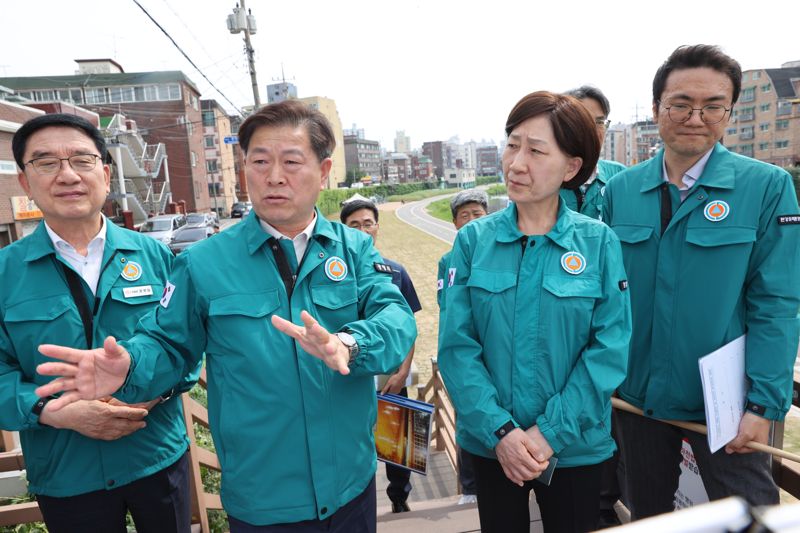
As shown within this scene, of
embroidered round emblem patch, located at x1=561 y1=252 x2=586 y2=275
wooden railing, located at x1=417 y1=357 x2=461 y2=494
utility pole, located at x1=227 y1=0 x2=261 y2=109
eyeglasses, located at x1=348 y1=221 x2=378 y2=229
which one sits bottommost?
wooden railing, located at x1=417 y1=357 x2=461 y2=494

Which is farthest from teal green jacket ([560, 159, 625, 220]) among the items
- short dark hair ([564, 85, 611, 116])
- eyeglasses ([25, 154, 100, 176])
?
eyeglasses ([25, 154, 100, 176])

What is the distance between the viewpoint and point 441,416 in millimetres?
4559

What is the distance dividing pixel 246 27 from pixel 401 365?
13.5 m

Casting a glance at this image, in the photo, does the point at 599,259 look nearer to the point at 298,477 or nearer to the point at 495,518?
the point at 495,518

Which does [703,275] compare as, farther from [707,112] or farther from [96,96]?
[96,96]

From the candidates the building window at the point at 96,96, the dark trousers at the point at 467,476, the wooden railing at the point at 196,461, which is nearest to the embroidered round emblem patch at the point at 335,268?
the wooden railing at the point at 196,461

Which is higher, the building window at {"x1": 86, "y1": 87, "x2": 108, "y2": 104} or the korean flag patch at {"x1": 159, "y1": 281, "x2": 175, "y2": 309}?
the building window at {"x1": 86, "y1": 87, "x2": 108, "y2": 104}

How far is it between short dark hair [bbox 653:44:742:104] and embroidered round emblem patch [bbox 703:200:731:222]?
0.47m

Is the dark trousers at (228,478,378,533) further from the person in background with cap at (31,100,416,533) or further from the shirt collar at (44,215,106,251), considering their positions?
the shirt collar at (44,215,106,251)

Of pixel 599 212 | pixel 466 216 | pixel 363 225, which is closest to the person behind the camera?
pixel 599 212

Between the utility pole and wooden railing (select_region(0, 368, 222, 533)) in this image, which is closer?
wooden railing (select_region(0, 368, 222, 533))

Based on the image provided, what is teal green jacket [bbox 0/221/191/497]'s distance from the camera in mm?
1871

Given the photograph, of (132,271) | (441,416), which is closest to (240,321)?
(132,271)

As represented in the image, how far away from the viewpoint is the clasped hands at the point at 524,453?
1670mm
